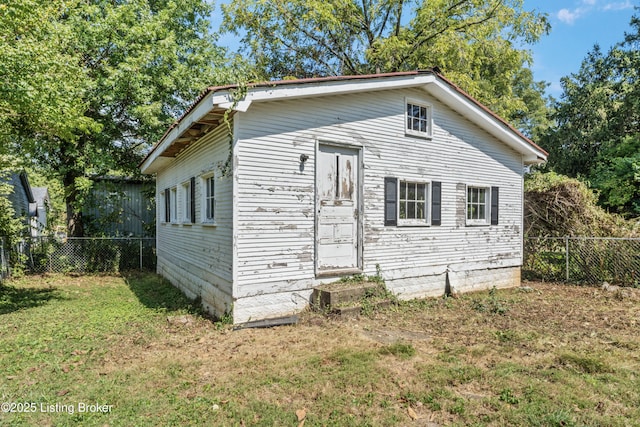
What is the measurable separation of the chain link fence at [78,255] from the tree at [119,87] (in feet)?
4.59

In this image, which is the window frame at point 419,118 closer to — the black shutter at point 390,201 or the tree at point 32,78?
the black shutter at point 390,201

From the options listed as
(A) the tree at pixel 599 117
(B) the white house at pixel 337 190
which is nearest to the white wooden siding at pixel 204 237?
(B) the white house at pixel 337 190

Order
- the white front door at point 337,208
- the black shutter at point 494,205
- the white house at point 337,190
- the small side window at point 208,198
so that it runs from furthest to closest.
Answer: the black shutter at point 494,205 → the small side window at point 208,198 → the white front door at point 337,208 → the white house at point 337,190

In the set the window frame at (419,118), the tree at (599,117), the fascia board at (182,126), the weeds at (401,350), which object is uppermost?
the tree at (599,117)

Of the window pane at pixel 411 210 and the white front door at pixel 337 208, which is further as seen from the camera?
the window pane at pixel 411 210

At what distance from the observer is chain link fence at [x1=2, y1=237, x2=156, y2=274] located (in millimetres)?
12234

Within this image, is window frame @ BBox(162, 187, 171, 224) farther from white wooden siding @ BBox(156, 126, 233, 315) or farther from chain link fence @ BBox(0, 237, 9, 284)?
chain link fence @ BBox(0, 237, 9, 284)

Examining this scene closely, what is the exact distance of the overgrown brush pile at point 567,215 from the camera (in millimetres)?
11008

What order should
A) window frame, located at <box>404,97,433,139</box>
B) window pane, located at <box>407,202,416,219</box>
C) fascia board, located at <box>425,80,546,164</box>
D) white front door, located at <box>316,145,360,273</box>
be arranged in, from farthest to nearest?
fascia board, located at <box>425,80,546,164</box>
window pane, located at <box>407,202,416,219</box>
window frame, located at <box>404,97,433,139</box>
white front door, located at <box>316,145,360,273</box>

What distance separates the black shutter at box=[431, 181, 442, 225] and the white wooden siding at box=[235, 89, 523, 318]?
166mm

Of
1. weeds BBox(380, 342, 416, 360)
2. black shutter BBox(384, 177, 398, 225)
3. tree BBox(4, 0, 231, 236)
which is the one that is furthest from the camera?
tree BBox(4, 0, 231, 236)

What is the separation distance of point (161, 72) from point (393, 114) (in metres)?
9.68

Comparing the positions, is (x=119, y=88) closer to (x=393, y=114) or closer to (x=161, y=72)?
(x=161, y=72)

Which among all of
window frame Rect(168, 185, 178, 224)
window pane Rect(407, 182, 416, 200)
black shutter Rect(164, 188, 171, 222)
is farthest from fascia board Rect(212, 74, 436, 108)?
black shutter Rect(164, 188, 171, 222)
